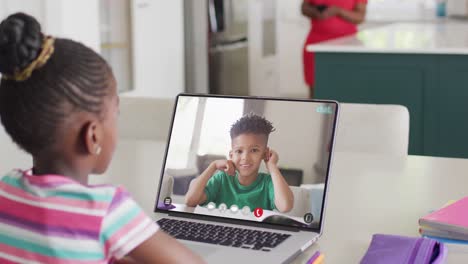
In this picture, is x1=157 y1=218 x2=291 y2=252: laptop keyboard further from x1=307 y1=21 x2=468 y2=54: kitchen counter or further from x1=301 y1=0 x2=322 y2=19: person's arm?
x1=301 y1=0 x2=322 y2=19: person's arm

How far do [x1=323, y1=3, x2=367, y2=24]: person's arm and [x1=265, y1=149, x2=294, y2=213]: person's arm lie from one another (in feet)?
12.8

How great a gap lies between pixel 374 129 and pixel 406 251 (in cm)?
93

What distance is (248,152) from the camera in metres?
1.36

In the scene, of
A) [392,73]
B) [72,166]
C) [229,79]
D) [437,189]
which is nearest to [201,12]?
[229,79]

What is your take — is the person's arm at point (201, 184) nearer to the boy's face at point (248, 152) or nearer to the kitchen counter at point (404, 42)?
the boy's face at point (248, 152)

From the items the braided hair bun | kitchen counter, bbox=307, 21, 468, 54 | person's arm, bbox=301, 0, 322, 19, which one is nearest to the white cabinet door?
person's arm, bbox=301, 0, 322, 19

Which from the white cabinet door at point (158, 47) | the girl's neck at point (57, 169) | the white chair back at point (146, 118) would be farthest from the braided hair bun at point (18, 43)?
the white cabinet door at point (158, 47)

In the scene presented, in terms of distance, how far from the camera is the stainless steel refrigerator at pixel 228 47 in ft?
19.0

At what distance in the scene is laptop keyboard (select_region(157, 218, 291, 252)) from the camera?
1231 millimetres

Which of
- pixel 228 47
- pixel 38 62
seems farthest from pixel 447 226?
pixel 228 47

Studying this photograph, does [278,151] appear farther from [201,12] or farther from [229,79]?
[229,79]

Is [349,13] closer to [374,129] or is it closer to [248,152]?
[374,129]

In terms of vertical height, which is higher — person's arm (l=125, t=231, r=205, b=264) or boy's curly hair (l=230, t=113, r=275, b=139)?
boy's curly hair (l=230, t=113, r=275, b=139)

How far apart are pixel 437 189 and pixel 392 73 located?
8.04 feet
